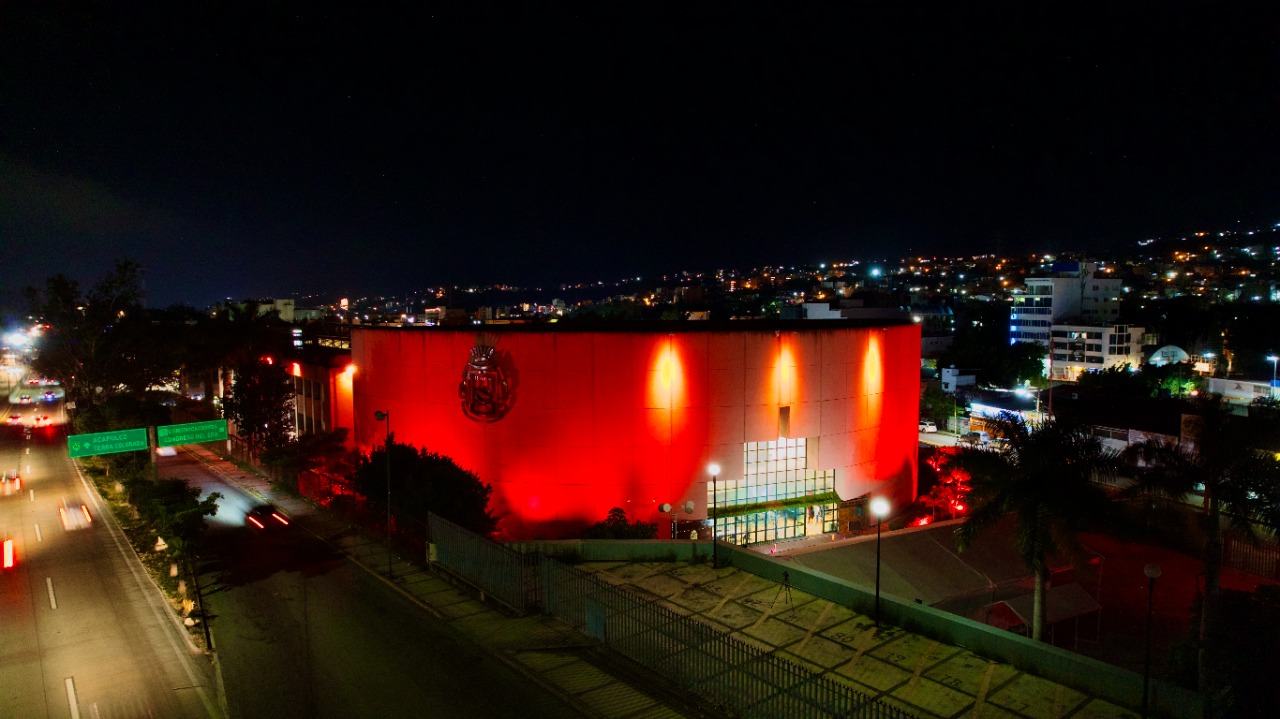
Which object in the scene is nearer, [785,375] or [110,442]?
[110,442]

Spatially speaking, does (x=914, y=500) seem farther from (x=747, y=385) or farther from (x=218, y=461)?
(x=218, y=461)

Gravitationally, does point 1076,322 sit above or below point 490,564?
above

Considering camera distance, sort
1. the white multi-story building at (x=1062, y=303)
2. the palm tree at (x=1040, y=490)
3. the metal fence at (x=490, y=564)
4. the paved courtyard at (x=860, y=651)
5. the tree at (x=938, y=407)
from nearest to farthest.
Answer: the paved courtyard at (x=860, y=651) → the palm tree at (x=1040, y=490) → the metal fence at (x=490, y=564) → the tree at (x=938, y=407) → the white multi-story building at (x=1062, y=303)

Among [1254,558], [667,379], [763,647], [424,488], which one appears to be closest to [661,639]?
[763,647]

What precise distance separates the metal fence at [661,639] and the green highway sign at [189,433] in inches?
681

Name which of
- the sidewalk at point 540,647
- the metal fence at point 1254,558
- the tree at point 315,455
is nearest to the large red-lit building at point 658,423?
the sidewalk at point 540,647

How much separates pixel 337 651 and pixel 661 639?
8659 mm

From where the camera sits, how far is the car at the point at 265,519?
104 ft

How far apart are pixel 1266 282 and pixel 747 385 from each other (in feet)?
595

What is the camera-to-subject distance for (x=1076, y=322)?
337 feet

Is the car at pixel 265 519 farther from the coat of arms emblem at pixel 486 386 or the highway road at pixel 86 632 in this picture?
the coat of arms emblem at pixel 486 386

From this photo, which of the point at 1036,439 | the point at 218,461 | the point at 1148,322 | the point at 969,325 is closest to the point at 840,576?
the point at 1036,439

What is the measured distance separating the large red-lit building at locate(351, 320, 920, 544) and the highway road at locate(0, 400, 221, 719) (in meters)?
14.5

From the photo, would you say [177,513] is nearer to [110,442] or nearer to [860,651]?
[110,442]
